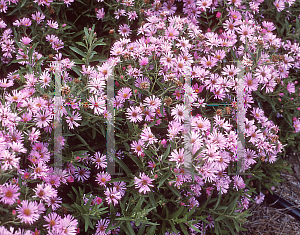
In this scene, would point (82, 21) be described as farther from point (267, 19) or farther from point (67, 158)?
point (267, 19)

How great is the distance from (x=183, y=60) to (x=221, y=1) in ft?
3.73

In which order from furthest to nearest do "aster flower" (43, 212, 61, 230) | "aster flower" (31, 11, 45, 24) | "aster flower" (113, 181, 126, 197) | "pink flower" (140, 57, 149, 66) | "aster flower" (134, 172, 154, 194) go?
1. "aster flower" (31, 11, 45, 24)
2. "pink flower" (140, 57, 149, 66)
3. "aster flower" (113, 181, 126, 197)
4. "aster flower" (134, 172, 154, 194)
5. "aster flower" (43, 212, 61, 230)

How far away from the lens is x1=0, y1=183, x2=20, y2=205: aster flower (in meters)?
1.63

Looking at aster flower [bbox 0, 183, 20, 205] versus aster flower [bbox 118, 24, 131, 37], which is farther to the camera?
aster flower [bbox 118, 24, 131, 37]

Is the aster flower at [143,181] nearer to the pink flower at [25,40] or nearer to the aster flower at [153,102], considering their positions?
the aster flower at [153,102]

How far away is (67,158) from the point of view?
2109mm

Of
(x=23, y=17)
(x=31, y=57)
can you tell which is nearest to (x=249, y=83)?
(x=31, y=57)

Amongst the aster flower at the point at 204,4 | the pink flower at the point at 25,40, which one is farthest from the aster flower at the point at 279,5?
the pink flower at the point at 25,40

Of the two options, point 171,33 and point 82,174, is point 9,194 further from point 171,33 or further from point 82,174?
point 171,33

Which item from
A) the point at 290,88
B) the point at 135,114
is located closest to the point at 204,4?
the point at 290,88

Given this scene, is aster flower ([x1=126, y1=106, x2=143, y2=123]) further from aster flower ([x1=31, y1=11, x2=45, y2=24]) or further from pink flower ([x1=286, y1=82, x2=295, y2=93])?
pink flower ([x1=286, y1=82, x2=295, y2=93])

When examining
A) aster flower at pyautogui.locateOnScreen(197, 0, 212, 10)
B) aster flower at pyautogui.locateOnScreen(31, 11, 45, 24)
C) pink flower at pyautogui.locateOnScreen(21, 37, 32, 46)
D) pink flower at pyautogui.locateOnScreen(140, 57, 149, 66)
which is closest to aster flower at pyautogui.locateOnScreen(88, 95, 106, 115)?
pink flower at pyautogui.locateOnScreen(140, 57, 149, 66)

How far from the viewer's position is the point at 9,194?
1.65 metres

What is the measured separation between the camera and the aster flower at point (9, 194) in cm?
163
